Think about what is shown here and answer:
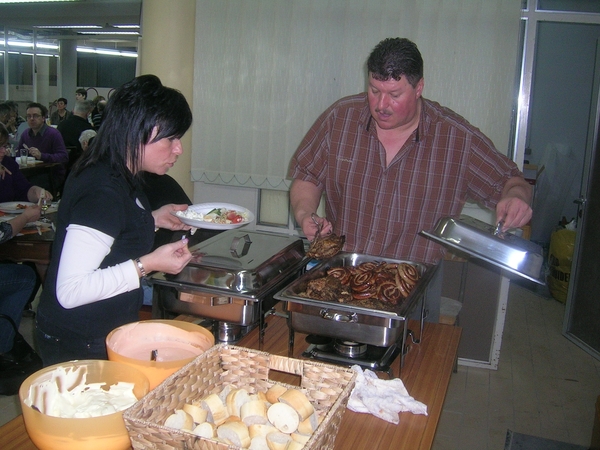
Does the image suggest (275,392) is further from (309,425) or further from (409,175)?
(409,175)

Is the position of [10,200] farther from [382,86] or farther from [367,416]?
[367,416]

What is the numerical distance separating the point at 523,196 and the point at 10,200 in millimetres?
3088

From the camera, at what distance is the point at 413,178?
7.04 feet

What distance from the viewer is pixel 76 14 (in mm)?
8062

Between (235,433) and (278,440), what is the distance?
7 cm

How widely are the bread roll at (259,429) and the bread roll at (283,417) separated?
0.02 meters

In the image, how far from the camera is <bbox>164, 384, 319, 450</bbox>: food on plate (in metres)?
0.93

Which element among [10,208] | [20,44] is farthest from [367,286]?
[20,44]

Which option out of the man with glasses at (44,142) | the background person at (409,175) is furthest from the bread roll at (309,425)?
the man with glasses at (44,142)

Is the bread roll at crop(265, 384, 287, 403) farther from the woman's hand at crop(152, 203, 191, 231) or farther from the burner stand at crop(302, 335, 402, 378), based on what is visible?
the woman's hand at crop(152, 203, 191, 231)

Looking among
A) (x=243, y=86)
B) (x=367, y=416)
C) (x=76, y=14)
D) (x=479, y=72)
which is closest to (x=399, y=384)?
(x=367, y=416)

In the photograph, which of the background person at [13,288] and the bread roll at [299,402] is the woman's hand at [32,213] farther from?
the bread roll at [299,402]

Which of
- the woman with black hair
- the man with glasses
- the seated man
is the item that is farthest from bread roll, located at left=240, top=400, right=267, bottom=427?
the seated man

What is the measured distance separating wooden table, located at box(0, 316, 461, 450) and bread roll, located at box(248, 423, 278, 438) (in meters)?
0.26
